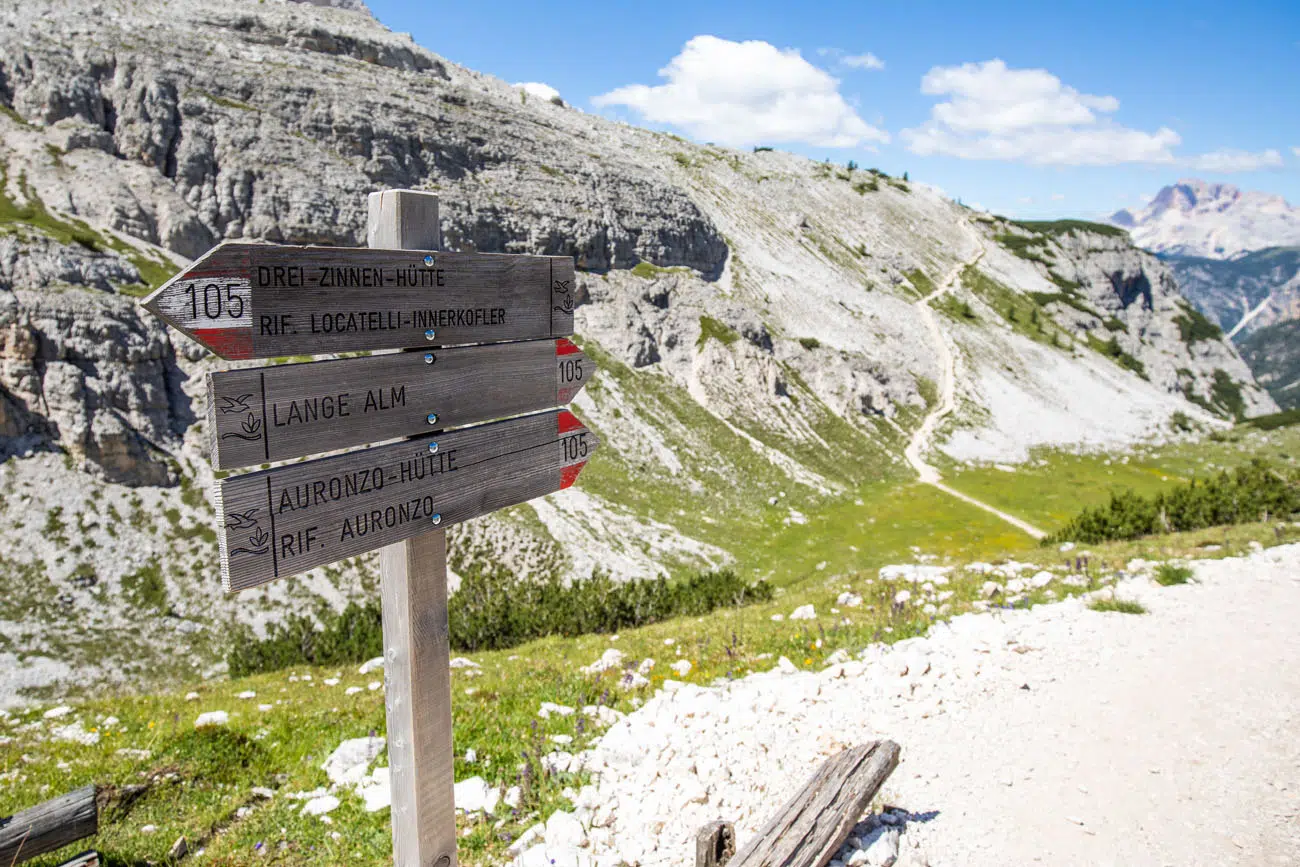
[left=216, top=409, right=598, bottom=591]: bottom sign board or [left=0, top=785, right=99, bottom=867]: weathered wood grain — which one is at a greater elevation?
[left=216, top=409, right=598, bottom=591]: bottom sign board

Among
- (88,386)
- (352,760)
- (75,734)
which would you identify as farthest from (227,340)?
(88,386)

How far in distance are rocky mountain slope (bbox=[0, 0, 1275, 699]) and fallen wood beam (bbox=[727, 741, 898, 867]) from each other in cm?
3727

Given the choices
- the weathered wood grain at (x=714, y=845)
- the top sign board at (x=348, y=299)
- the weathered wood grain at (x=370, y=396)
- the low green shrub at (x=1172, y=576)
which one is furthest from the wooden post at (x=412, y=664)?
the low green shrub at (x=1172, y=576)

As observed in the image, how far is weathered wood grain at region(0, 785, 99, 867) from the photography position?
5.78m

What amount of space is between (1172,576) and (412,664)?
49.6 ft

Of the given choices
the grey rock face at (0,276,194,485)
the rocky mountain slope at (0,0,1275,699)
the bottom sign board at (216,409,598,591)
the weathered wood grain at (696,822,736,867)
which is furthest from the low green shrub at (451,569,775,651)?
the grey rock face at (0,276,194,485)

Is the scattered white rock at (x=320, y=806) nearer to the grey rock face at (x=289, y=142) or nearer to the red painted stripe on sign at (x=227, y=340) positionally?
the red painted stripe on sign at (x=227, y=340)

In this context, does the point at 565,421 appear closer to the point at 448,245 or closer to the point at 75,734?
the point at 75,734

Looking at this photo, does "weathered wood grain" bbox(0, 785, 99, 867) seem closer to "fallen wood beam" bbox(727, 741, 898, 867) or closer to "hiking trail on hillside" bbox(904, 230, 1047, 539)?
"fallen wood beam" bbox(727, 741, 898, 867)

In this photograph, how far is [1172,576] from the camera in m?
14.0

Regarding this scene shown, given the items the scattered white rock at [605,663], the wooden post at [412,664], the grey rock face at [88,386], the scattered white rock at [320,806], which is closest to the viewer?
the wooden post at [412,664]

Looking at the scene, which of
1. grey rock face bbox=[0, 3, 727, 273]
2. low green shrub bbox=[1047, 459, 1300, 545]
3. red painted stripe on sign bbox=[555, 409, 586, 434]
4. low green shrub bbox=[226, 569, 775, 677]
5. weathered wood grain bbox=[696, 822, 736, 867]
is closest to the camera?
weathered wood grain bbox=[696, 822, 736, 867]

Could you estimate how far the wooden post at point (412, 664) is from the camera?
465 cm

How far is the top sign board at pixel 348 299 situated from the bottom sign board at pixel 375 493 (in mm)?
671
